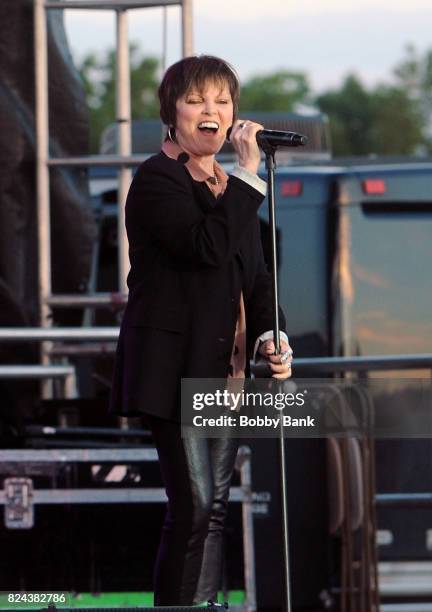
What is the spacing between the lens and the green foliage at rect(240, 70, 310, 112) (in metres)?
92.1

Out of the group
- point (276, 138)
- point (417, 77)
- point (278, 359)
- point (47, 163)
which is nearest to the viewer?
point (276, 138)

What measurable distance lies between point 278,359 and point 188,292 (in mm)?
319

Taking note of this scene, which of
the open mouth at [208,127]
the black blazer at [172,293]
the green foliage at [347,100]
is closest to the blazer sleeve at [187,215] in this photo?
the black blazer at [172,293]

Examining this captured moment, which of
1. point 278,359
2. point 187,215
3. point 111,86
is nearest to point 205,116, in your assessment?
point 187,215

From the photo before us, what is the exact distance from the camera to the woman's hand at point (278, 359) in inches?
187

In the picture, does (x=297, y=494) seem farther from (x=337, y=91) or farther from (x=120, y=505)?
(x=337, y=91)

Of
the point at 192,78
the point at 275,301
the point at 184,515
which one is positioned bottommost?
the point at 184,515

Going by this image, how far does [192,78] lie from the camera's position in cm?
486

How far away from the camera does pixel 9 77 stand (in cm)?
745

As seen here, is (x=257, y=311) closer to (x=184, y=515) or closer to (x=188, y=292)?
(x=188, y=292)

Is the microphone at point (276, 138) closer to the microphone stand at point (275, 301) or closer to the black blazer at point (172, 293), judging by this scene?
the microphone stand at point (275, 301)

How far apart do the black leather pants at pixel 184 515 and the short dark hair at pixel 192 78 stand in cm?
91

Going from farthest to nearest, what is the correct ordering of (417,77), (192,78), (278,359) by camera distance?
1. (417,77)
2. (192,78)
3. (278,359)

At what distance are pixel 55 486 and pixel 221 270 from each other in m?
2.04
